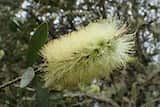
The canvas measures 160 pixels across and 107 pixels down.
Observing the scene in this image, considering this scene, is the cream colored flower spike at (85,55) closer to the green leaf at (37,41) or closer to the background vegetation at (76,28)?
the green leaf at (37,41)

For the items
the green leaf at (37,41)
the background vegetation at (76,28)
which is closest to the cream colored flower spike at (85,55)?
the green leaf at (37,41)

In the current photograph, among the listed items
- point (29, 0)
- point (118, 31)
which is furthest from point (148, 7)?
point (118, 31)

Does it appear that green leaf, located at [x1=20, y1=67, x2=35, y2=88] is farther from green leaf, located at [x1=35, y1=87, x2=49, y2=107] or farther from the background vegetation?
the background vegetation

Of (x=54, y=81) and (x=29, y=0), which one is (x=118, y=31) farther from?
(x=29, y=0)

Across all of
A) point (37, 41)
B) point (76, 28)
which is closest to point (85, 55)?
point (37, 41)

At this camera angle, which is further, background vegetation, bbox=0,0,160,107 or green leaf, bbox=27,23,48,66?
background vegetation, bbox=0,0,160,107

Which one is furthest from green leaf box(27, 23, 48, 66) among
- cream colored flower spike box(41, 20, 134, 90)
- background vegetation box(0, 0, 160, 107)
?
background vegetation box(0, 0, 160, 107)

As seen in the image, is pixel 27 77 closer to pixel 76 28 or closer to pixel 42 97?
pixel 42 97
